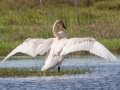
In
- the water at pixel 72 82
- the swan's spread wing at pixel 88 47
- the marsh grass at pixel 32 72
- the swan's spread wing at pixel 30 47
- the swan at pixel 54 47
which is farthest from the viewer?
the swan's spread wing at pixel 30 47

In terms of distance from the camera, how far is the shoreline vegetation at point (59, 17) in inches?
916

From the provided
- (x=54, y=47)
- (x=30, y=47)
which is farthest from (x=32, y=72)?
(x=54, y=47)

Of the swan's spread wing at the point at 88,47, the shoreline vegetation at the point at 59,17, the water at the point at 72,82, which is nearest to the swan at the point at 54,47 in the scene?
the swan's spread wing at the point at 88,47

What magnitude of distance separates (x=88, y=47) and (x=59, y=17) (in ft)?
63.5

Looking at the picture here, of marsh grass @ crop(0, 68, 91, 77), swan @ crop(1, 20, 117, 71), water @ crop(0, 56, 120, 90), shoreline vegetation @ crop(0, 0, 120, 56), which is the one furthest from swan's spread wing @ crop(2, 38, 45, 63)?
shoreline vegetation @ crop(0, 0, 120, 56)

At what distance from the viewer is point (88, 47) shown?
13547 millimetres

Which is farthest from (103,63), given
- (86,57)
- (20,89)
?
(20,89)

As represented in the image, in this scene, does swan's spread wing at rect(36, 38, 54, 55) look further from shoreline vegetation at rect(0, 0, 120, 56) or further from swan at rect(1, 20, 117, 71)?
shoreline vegetation at rect(0, 0, 120, 56)

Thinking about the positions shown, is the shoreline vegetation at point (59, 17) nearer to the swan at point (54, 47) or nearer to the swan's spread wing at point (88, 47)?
the swan at point (54, 47)

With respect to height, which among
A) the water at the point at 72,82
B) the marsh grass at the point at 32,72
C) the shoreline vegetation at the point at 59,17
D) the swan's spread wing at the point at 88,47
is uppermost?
the shoreline vegetation at the point at 59,17

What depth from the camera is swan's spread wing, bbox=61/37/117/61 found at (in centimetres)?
1311

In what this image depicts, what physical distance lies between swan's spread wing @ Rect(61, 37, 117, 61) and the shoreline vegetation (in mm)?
6588

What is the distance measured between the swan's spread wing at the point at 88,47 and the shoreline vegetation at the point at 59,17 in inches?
259

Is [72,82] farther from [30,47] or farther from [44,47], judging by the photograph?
[30,47]
